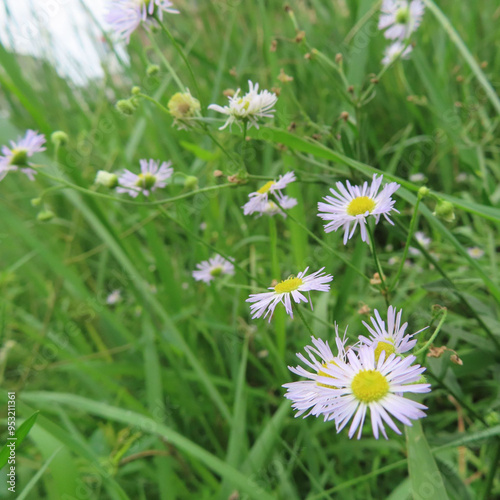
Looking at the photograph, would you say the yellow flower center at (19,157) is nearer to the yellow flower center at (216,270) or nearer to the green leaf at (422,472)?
the yellow flower center at (216,270)

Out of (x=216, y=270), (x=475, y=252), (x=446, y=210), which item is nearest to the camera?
(x=446, y=210)

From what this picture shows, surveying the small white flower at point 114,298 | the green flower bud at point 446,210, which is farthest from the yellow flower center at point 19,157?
the small white flower at point 114,298

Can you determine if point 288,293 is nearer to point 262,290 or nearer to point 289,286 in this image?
point 289,286

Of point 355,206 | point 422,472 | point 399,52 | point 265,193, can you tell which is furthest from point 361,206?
point 399,52

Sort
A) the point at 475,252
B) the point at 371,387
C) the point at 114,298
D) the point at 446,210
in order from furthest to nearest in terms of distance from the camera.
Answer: the point at 114,298
the point at 475,252
the point at 446,210
the point at 371,387

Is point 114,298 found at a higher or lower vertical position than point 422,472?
higher

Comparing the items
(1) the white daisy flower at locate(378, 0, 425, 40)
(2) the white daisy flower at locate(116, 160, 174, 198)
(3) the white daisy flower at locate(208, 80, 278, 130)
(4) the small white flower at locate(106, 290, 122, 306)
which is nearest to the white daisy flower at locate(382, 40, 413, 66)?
(1) the white daisy flower at locate(378, 0, 425, 40)

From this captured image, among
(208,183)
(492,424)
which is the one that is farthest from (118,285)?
(492,424)
